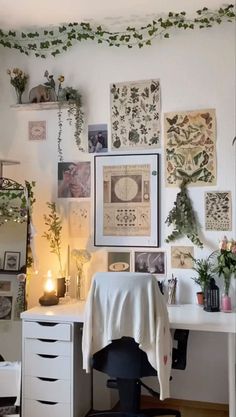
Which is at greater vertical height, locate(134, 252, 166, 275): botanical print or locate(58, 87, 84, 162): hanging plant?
locate(58, 87, 84, 162): hanging plant

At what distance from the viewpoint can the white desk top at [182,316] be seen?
2.56 metres

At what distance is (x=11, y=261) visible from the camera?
126 inches

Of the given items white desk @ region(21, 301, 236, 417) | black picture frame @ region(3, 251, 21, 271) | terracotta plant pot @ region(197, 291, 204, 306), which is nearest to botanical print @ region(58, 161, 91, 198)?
black picture frame @ region(3, 251, 21, 271)

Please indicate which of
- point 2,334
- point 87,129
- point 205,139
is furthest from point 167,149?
point 2,334

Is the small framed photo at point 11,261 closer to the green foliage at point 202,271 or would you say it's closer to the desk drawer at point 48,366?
the desk drawer at point 48,366

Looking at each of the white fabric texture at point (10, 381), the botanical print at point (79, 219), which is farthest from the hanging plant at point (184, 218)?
the white fabric texture at point (10, 381)

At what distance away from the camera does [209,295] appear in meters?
2.95

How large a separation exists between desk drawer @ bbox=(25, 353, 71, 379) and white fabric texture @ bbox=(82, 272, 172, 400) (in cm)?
26

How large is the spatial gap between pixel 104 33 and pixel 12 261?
70.2 inches

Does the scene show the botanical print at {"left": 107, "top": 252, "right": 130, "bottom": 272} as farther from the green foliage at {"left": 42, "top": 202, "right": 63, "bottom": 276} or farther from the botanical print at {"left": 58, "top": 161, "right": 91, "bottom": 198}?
the botanical print at {"left": 58, "top": 161, "right": 91, "bottom": 198}

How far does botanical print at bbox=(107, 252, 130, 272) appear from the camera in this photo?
3.27 metres

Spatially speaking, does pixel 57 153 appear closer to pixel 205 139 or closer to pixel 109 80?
pixel 109 80

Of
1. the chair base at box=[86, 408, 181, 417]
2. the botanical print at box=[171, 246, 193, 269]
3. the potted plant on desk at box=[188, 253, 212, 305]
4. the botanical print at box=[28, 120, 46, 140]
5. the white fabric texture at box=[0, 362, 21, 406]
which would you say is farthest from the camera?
the botanical print at box=[28, 120, 46, 140]

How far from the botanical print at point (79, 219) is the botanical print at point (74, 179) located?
0.07 m
